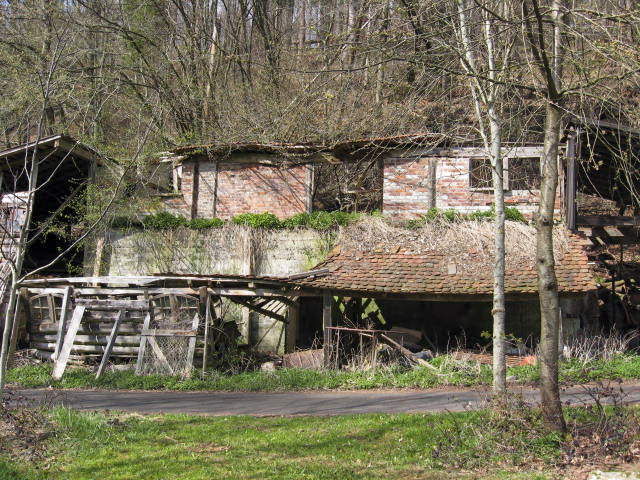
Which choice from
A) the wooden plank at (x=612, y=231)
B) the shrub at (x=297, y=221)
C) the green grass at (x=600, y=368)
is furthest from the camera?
the shrub at (x=297, y=221)

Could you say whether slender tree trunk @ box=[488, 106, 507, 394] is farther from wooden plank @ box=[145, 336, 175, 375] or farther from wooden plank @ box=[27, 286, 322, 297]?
wooden plank @ box=[145, 336, 175, 375]

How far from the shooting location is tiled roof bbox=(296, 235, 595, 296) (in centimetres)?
1534

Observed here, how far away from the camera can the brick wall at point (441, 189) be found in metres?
18.4

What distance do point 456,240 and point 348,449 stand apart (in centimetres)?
1039

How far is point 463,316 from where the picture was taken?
18.7m

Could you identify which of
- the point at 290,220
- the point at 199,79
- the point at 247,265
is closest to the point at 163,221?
the point at 247,265

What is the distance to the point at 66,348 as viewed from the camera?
14.7 m

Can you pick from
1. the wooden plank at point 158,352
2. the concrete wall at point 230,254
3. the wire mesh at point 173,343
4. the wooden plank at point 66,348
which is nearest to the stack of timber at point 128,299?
the wire mesh at point 173,343

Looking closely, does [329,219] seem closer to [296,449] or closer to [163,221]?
[163,221]

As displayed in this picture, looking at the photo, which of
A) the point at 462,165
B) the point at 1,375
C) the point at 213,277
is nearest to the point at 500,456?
the point at 1,375

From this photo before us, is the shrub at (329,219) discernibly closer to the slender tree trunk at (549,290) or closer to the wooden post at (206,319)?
the wooden post at (206,319)

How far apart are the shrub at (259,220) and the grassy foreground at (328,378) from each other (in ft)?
18.3

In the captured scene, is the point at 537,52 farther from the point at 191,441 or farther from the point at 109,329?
the point at 109,329

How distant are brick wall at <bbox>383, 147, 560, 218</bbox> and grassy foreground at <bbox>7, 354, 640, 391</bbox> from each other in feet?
18.0
